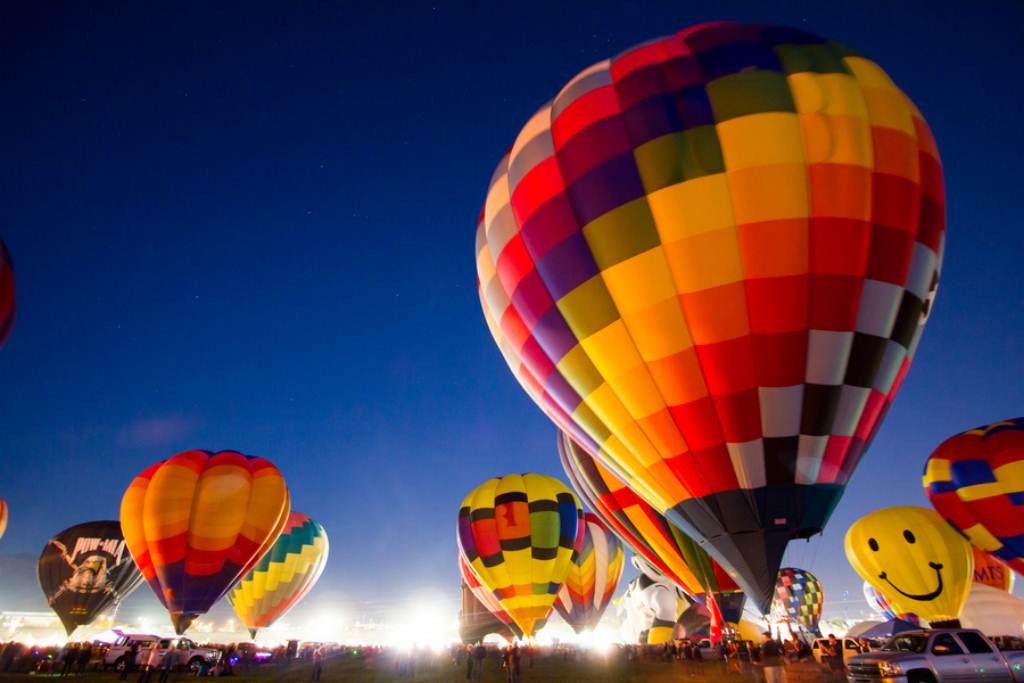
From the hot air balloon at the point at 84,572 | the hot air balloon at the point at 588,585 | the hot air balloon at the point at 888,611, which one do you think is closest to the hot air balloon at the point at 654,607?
the hot air balloon at the point at 588,585

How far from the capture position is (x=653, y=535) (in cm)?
1259

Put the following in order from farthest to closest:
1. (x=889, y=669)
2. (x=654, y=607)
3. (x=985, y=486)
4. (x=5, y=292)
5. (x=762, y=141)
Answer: (x=654, y=607)
(x=985, y=486)
(x=5, y=292)
(x=762, y=141)
(x=889, y=669)

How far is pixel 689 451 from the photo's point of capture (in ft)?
23.3

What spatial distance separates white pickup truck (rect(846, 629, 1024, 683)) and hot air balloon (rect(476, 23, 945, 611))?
1305 millimetres

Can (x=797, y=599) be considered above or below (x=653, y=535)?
below

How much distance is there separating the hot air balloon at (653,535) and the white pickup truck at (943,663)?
5.42m

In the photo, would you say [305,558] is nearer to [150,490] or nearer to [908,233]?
[150,490]

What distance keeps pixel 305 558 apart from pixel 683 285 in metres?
22.2

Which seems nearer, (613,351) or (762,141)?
(762,141)

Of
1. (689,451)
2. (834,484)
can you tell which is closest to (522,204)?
(689,451)

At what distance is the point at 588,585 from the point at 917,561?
11458mm

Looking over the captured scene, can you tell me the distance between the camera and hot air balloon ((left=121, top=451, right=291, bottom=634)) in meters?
15.2

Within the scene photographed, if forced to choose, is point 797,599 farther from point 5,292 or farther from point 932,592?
point 5,292

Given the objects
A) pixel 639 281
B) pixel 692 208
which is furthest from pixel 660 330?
pixel 692 208
